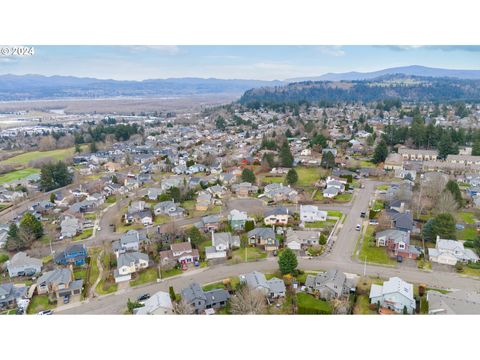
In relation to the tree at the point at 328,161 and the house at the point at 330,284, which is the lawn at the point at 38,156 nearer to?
the tree at the point at 328,161

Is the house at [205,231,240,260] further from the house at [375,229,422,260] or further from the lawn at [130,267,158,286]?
the house at [375,229,422,260]

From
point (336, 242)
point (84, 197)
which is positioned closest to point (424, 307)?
point (336, 242)

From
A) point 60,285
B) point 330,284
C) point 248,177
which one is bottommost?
point 60,285

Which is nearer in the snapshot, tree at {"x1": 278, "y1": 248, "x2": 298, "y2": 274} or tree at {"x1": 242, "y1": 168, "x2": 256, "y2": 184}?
tree at {"x1": 278, "y1": 248, "x2": 298, "y2": 274}

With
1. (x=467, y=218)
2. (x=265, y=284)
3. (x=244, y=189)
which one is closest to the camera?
(x=265, y=284)

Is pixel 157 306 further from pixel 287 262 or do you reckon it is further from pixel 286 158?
pixel 286 158

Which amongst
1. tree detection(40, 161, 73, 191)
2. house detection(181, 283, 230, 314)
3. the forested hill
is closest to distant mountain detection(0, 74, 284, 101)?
the forested hill

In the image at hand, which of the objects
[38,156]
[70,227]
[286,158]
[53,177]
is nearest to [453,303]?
[70,227]
